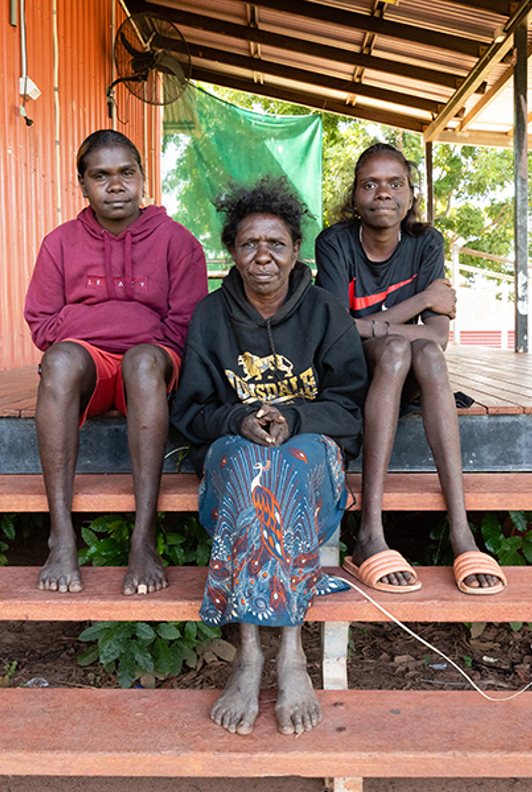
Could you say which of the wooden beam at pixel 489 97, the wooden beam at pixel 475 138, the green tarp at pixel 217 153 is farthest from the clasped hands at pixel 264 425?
the wooden beam at pixel 475 138

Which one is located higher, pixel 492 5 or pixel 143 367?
pixel 492 5

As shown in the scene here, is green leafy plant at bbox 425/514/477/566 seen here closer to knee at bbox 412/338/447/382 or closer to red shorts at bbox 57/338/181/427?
knee at bbox 412/338/447/382

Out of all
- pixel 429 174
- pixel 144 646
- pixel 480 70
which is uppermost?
pixel 480 70

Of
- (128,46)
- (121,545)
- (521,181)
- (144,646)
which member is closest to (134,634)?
(144,646)

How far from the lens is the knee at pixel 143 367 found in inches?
75.0

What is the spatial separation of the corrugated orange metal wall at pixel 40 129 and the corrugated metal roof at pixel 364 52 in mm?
1437

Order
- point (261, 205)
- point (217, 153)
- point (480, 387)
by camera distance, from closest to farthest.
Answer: point (261, 205) → point (480, 387) → point (217, 153)

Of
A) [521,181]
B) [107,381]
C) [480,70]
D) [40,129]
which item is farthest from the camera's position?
[480,70]

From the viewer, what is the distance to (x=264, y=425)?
181cm

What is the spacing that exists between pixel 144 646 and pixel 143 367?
100 cm

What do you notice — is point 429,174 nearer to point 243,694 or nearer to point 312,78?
point 312,78

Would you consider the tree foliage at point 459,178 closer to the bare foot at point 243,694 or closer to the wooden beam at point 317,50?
the wooden beam at point 317,50

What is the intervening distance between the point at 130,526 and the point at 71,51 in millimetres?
4535

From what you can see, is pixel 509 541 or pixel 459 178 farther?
pixel 459 178
